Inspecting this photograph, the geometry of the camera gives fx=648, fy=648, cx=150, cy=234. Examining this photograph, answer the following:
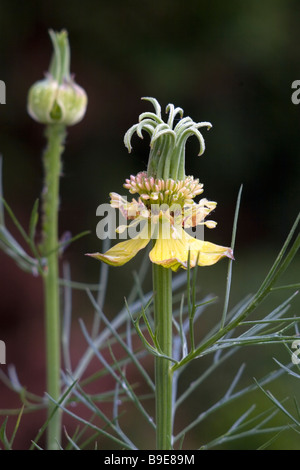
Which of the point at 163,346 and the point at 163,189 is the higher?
the point at 163,189

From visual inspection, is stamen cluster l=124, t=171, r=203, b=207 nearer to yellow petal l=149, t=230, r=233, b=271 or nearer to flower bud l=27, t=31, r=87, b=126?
yellow petal l=149, t=230, r=233, b=271

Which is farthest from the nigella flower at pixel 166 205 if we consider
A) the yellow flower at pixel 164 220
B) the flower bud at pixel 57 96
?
the flower bud at pixel 57 96

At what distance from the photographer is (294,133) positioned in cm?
181

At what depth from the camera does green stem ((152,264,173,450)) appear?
46cm

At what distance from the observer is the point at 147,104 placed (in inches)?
75.3

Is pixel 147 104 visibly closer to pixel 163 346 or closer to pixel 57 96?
pixel 57 96

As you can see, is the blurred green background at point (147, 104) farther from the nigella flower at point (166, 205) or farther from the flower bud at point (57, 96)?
the nigella flower at point (166, 205)

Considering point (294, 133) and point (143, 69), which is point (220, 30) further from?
point (294, 133)

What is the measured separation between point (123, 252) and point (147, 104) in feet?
4.93

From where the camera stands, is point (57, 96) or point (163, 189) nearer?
point (163, 189)

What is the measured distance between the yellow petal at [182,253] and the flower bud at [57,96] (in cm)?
32

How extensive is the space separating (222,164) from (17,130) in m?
0.62

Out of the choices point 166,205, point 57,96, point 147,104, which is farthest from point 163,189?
point 147,104

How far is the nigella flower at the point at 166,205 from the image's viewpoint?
0.44 metres
